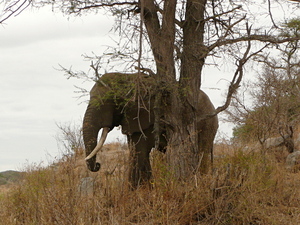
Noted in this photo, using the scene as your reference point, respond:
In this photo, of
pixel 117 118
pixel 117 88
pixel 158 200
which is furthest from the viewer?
pixel 117 118

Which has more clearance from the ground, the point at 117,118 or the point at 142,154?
the point at 117,118

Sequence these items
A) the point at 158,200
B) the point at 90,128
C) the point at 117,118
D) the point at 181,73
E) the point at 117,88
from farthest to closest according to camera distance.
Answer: the point at 117,118
the point at 90,128
the point at 181,73
the point at 117,88
the point at 158,200

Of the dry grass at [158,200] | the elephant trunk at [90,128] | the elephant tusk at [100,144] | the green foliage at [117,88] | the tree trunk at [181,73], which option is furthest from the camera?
the elephant trunk at [90,128]

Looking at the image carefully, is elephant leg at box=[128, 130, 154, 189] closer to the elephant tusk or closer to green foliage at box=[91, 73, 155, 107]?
the elephant tusk

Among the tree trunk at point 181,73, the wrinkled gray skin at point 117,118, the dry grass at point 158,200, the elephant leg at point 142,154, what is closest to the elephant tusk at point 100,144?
the wrinkled gray skin at point 117,118

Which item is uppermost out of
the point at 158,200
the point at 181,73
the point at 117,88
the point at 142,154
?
the point at 181,73

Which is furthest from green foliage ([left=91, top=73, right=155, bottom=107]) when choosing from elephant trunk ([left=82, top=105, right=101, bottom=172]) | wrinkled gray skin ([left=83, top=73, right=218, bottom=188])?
elephant trunk ([left=82, top=105, right=101, bottom=172])

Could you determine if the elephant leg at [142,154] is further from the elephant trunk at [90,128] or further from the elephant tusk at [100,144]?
the elephant trunk at [90,128]

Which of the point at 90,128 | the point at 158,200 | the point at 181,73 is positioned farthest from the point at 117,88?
the point at 158,200

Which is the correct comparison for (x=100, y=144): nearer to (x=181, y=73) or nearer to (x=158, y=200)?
(x=181, y=73)

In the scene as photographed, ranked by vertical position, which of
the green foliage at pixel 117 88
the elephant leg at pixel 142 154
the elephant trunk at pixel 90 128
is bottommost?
the elephant leg at pixel 142 154

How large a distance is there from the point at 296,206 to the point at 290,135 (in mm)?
8468

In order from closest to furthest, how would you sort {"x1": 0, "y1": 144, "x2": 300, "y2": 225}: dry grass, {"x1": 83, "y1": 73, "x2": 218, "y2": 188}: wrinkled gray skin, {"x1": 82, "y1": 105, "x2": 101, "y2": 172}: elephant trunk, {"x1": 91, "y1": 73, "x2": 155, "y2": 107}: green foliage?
{"x1": 0, "y1": 144, "x2": 300, "y2": 225}: dry grass, {"x1": 91, "y1": 73, "x2": 155, "y2": 107}: green foliage, {"x1": 83, "y1": 73, "x2": 218, "y2": 188}: wrinkled gray skin, {"x1": 82, "y1": 105, "x2": 101, "y2": 172}: elephant trunk

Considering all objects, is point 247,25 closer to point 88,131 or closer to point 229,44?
point 229,44
